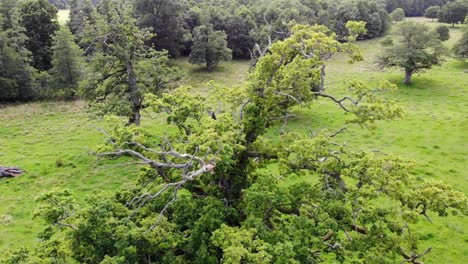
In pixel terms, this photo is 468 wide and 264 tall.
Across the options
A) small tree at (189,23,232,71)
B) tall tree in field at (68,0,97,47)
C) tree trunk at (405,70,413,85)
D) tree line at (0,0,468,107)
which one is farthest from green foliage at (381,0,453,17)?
tall tree in field at (68,0,97,47)

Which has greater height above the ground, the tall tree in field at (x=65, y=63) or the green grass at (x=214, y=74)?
Result: the tall tree in field at (x=65, y=63)

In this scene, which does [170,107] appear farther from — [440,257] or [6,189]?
[6,189]

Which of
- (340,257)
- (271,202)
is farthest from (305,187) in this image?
(340,257)

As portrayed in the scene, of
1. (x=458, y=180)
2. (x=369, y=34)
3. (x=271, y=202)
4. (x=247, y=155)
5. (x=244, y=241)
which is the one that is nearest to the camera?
(x=244, y=241)

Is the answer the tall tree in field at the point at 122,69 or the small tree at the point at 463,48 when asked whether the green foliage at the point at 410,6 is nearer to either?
the small tree at the point at 463,48

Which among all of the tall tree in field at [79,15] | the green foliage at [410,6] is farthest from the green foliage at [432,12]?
the tall tree in field at [79,15]

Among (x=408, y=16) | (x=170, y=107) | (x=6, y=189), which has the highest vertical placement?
(x=408, y=16)

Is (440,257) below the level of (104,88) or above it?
below
